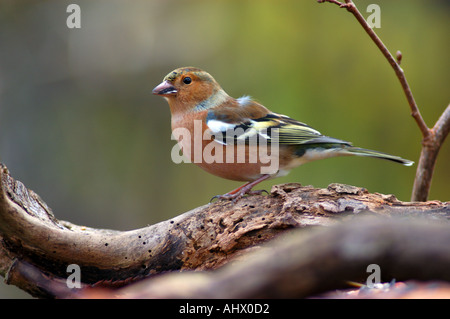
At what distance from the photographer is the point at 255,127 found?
4.43 m

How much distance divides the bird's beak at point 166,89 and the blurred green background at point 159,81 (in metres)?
2.66

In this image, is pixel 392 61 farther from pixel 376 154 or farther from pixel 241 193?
pixel 241 193

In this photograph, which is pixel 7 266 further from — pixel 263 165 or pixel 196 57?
pixel 196 57

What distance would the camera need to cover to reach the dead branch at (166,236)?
3.32 m

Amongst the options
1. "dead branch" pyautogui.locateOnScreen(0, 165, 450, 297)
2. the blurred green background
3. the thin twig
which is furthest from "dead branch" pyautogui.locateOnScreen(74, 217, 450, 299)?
the blurred green background

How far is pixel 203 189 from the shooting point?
827cm

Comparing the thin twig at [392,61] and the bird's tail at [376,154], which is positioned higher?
the thin twig at [392,61]

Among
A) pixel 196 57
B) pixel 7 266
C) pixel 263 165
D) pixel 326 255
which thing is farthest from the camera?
pixel 196 57

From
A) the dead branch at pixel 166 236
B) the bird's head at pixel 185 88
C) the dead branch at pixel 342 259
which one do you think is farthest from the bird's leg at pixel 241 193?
the dead branch at pixel 342 259

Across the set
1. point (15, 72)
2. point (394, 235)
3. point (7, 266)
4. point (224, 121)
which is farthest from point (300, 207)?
point (15, 72)

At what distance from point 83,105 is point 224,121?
4456 mm

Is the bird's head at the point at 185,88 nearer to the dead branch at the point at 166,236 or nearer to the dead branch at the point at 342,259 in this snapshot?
the dead branch at the point at 166,236

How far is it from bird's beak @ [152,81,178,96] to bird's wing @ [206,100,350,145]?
1.50 ft

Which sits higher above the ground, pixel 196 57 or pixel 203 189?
pixel 196 57
